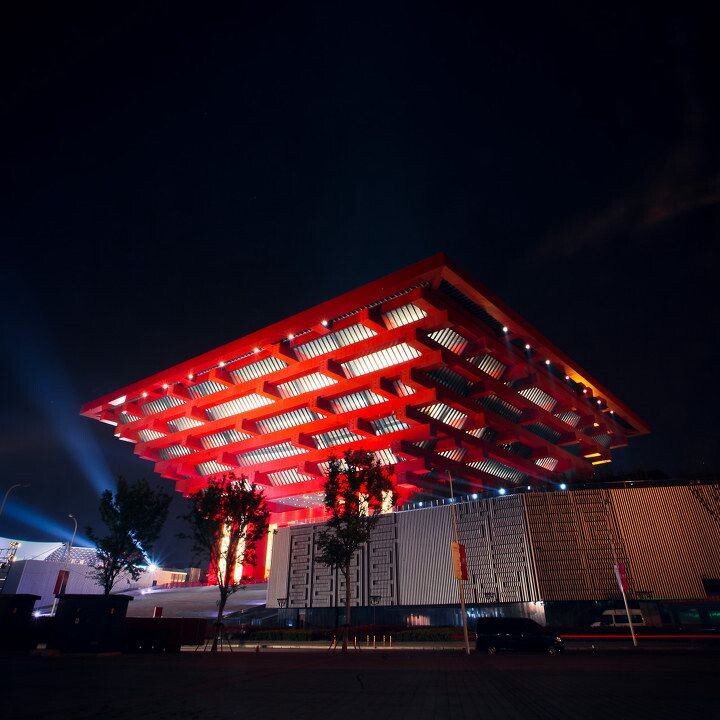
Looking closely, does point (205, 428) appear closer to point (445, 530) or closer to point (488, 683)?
point (445, 530)

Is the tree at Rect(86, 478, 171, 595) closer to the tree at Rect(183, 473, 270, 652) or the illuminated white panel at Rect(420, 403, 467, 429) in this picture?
the tree at Rect(183, 473, 270, 652)

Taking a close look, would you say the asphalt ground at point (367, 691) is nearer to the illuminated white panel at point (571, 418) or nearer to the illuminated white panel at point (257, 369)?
the illuminated white panel at point (257, 369)

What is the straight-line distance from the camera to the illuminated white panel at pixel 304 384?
163ft

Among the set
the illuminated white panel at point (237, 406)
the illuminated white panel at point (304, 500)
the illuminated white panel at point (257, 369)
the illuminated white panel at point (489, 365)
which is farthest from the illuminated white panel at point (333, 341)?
the illuminated white panel at point (304, 500)

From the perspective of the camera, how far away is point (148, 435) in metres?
66.6

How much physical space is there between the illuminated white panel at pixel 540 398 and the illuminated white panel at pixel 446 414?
28.4 ft

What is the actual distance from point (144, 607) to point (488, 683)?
4862 cm

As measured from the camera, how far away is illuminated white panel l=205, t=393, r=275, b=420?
55.8m

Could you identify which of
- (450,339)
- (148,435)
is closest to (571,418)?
(450,339)

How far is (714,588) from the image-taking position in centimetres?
3209

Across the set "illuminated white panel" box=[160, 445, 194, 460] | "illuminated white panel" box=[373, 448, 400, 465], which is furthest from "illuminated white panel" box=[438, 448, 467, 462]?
"illuminated white panel" box=[160, 445, 194, 460]

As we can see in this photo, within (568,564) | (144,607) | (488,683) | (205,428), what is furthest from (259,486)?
(488,683)

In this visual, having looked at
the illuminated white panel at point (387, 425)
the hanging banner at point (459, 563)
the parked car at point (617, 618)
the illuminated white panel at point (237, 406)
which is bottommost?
the parked car at point (617, 618)

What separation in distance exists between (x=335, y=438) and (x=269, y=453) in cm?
1145
